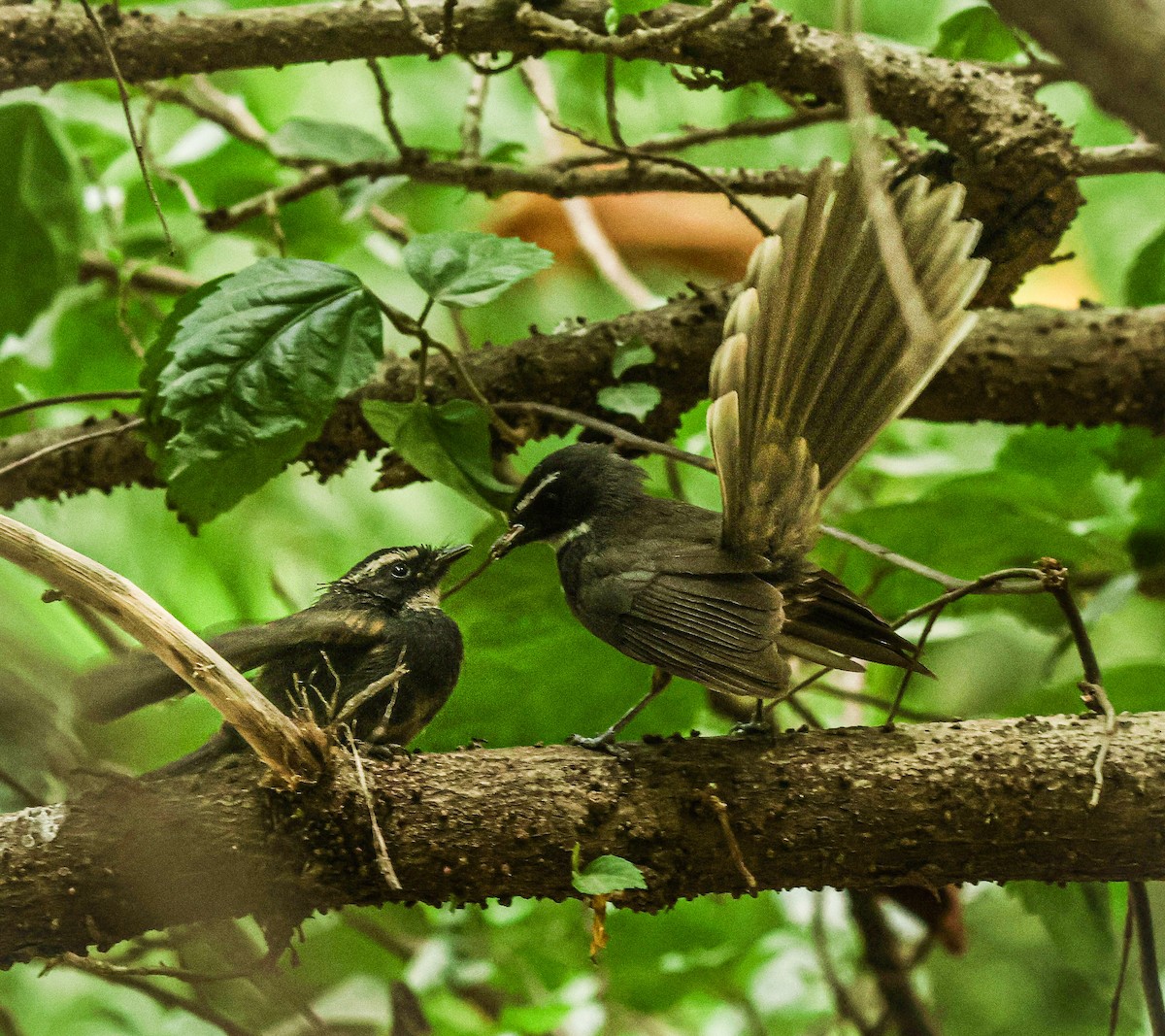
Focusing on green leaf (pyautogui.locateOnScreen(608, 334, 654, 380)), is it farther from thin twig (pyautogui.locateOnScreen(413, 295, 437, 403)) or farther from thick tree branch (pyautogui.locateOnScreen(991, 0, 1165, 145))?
thick tree branch (pyautogui.locateOnScreen(991, 0, 1165, 145))

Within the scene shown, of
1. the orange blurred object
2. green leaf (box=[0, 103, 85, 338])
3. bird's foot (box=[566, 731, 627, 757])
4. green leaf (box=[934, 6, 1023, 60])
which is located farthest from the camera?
the orange blurred object

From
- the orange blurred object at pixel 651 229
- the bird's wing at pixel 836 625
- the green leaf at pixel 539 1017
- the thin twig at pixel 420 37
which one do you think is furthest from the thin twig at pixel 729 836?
the orange blurred object at pixel 651 229

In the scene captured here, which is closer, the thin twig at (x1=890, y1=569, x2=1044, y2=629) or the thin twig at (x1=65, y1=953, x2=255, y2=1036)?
the thin twig at (x1=65, y1=953, x2=255, y2=1036)

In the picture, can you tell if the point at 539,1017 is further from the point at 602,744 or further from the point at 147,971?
the point at 147,971

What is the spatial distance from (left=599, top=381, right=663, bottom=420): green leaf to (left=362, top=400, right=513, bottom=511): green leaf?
22cm

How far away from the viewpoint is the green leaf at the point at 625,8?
1.50 metres

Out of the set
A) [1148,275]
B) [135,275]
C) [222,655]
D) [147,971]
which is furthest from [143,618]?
[1148,275]

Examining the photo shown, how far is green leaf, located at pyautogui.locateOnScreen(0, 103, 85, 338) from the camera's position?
195 cm

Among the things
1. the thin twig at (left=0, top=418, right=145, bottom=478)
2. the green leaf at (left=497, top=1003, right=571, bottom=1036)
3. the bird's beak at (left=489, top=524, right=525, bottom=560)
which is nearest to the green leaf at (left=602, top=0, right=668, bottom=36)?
the bird's beak at (left=489, top=524, right=525, bottom=560)

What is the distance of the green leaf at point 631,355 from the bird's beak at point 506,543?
1.09 ft

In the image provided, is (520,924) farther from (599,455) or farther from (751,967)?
(599,455)

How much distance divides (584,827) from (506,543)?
1.32 ft

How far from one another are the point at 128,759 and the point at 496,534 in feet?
1.84

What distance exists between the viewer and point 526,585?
156 centimetres
